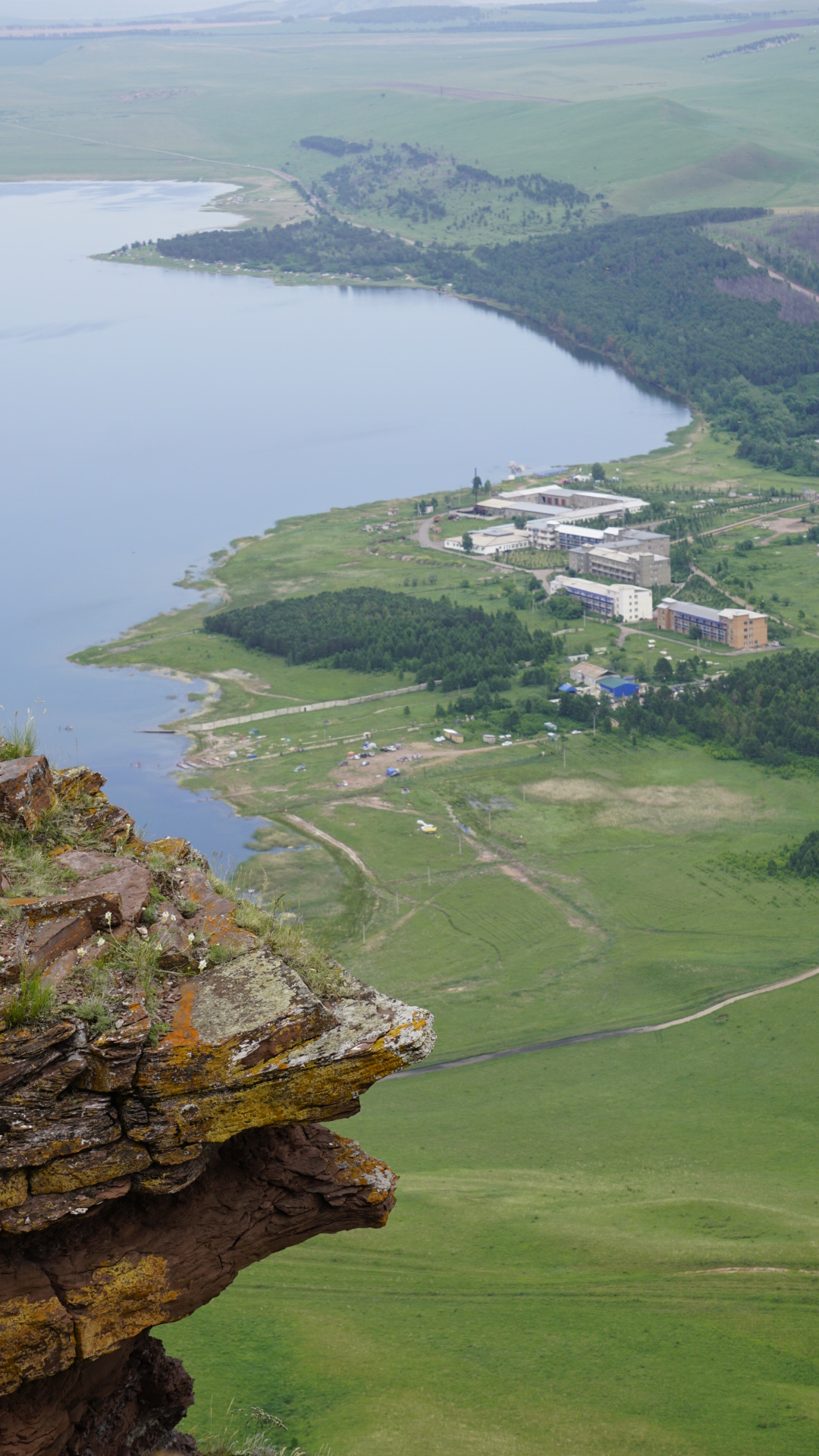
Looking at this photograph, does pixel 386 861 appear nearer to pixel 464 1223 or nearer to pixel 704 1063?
pixel 704 1063

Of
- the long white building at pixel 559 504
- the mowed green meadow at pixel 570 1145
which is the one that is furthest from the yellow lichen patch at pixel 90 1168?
the long white building at pixel 559 504

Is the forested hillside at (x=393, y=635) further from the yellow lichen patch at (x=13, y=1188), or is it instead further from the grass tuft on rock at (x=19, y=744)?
the yellow lichen patch at (x=13, y=1188)

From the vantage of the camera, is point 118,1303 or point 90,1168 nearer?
point 90,1168

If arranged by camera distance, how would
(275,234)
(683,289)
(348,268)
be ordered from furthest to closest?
1. (275,234)
2. (348,268)
3. (683,289)

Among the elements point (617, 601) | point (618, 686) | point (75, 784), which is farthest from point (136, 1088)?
point (617, 601)

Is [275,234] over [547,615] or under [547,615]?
over

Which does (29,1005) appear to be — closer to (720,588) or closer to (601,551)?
(720,588)

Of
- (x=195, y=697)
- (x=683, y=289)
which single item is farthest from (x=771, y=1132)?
(x=683, y=289)
